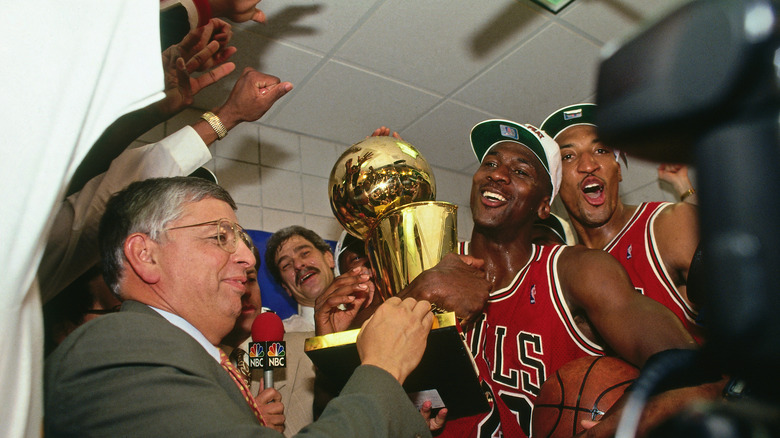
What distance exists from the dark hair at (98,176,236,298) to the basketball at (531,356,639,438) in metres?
0.97

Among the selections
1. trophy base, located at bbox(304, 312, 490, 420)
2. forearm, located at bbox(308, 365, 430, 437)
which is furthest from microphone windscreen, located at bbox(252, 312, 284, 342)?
forearm, located at bbox(308, 365, 430, 437)

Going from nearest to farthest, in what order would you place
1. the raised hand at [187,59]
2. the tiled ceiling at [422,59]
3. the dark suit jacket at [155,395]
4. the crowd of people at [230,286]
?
the crowd of people at [230,286]
the dark suit jacket at [155,395]
the raised hand at [187,59]
the tiled ceiling at [422,59]

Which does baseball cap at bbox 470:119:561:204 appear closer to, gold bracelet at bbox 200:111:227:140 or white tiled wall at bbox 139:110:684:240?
gold bracelet at bbox 200:111:227:140

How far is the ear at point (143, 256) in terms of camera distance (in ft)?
4.26

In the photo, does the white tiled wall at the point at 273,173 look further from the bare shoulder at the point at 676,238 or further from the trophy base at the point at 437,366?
the trophy base at the point at 437,366

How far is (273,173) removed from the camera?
3736 mm

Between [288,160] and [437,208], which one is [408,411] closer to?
[437,208]

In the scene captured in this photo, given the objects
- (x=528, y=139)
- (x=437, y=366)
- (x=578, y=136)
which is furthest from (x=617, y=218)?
(x=437, y=366)

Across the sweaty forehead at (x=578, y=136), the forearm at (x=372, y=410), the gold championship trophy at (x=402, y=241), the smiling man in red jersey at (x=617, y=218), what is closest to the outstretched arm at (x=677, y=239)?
the smiling man in red jersey at (x=617, y=218)

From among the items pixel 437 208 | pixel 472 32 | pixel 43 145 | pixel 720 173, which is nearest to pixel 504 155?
pixel 437 208

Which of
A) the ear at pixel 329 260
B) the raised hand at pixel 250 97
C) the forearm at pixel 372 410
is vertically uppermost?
the raised hand at pixel 250 97

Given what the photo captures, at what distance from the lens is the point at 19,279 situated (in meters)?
0.65

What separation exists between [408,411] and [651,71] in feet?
2.70

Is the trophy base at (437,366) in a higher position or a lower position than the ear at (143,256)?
lower
